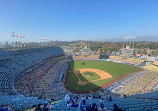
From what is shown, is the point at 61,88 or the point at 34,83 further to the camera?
the point at 61,88

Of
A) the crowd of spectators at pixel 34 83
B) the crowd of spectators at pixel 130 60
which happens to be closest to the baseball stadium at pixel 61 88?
the crowd of spectators at pixel 34 83

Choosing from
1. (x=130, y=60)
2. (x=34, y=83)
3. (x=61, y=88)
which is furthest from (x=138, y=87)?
(x=130, y=60)

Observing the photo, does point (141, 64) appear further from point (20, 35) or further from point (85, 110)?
point (20, 35)

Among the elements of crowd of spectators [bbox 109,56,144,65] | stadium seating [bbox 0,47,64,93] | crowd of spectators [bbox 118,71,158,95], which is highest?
stadium seating [bbox 0,47,64,93]

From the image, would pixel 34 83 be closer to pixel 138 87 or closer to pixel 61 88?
pixel 61 88

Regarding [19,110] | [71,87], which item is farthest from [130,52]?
[19,110]

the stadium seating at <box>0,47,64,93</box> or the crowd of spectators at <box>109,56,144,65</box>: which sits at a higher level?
the stadium seating at <box>0,47,64,93</box>

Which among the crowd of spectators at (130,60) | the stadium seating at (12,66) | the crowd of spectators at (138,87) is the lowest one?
the crowd of spectators at (138,87)

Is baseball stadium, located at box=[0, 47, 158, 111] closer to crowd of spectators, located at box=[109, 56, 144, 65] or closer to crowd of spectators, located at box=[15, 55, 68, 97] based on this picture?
crowd of spectators, located at box=[15, 55, 68, 97]

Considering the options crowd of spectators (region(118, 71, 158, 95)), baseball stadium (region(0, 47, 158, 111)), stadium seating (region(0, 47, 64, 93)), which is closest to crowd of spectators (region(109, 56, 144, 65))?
baseball stadium (region(0, 47, 158, 111))

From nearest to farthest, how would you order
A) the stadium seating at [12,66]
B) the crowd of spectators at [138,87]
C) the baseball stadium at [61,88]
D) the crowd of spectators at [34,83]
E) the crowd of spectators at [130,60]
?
the baseball stadium at [61,88] → the stadium seating at [12,66] → the crowd of spectators at [34,83] → the crowd of spectators at [138,87] → the crowd of spectators at [130,60]

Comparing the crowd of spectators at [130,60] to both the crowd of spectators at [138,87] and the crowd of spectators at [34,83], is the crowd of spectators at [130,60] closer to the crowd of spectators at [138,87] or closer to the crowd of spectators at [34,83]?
the crowd of spectators at [138,87]
